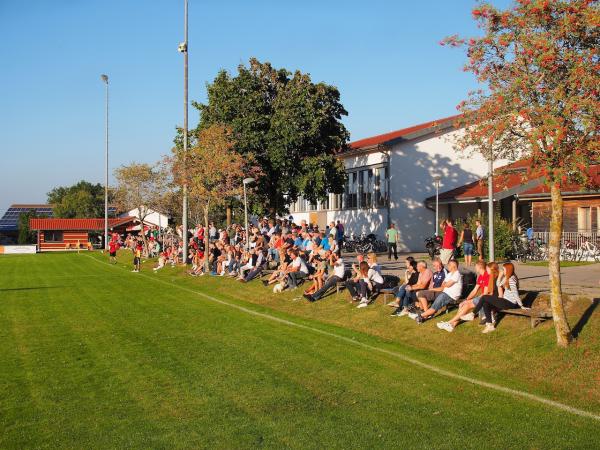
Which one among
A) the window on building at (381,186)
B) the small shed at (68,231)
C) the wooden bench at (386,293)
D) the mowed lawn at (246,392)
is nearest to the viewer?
the mowed lawn at (246,392)

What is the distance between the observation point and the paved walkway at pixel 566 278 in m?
14.5

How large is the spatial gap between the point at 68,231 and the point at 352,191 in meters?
51.6

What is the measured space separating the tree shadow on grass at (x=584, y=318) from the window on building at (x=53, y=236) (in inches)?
3155

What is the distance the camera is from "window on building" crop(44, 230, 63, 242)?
84.7 meters

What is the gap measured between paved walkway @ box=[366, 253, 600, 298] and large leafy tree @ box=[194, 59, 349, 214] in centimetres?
1024

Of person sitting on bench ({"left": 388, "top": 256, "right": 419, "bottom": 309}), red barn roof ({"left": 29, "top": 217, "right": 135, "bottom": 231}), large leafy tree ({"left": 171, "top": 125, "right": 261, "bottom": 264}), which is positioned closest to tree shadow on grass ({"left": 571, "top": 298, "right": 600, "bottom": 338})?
person sitting on bench ({"left": 388, "top": 256, "right": 419, "bottom": 309})

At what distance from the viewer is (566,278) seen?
742 inches

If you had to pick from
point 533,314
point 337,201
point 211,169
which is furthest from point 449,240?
point 337,201

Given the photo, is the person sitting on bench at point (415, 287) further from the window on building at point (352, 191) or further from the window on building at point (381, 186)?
the window on building at point (352, 191)

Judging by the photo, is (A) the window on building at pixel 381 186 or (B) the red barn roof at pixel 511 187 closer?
(B) the red barn roof at pixel 511 187

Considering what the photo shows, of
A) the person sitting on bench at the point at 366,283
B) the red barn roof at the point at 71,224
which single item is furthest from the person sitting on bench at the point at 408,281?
the red barn roof at the point at 71,224

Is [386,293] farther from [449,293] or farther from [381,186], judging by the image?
[381,186]

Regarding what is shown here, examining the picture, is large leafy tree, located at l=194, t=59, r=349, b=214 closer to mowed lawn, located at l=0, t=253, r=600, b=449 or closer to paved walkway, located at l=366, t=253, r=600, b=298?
paved walkway, located at l=366, t=253, r=600, b=298

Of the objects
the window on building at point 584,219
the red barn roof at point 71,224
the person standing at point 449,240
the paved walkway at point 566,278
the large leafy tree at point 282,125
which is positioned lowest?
the paved walkway at point 566,278
